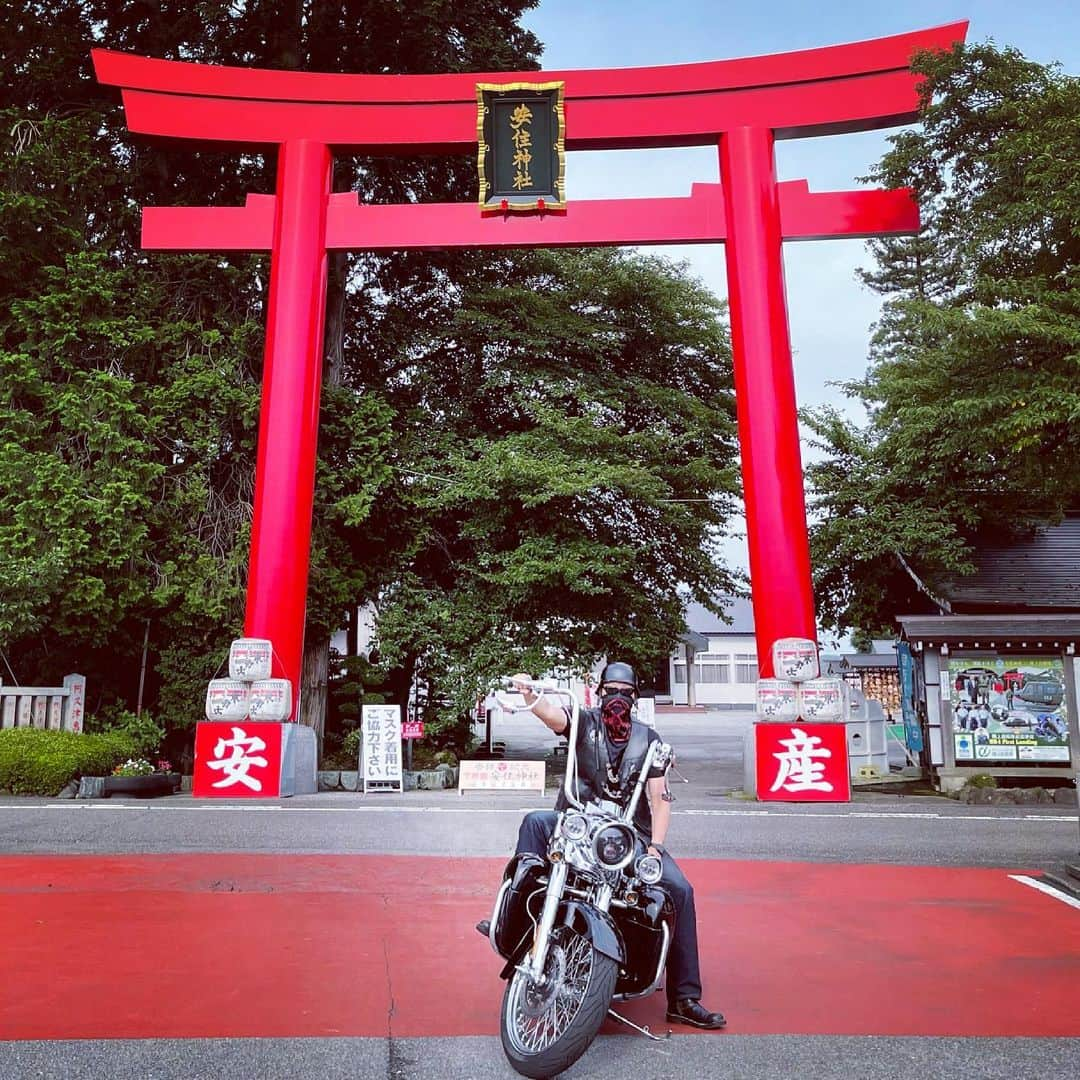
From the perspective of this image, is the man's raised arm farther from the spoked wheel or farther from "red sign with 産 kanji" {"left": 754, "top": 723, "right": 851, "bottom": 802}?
"red sign with 産 kanji" {"left": 754, "top": 723, "right": 851, "bottom": 802}

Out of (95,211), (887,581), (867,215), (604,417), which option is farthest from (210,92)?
(887,581)

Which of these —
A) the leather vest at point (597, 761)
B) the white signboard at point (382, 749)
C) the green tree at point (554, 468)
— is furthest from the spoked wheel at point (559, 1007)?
the green tree at point (554, 468)

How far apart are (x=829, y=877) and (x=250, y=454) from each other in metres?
11.5

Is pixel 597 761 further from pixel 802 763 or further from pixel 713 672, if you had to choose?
pixel 713 672

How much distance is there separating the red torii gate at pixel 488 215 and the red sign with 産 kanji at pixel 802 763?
2246mm

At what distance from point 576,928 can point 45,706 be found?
479 inches

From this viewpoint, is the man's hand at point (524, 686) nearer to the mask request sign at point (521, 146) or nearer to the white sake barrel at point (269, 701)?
the white sake barrel at point (269, 701)

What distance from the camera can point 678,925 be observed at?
12.5 ft

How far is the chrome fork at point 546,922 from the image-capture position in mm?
3320

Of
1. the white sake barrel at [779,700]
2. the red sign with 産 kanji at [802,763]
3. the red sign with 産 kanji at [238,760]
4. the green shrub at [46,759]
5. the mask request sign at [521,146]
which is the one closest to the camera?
the red sign with 産 kanji at [802,763]

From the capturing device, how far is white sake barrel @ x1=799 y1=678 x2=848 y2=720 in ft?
36.7

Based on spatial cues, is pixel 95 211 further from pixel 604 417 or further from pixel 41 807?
pixel 41 807

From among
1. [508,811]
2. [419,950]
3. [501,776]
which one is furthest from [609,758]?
[501,776]

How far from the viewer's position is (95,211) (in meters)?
16.1
